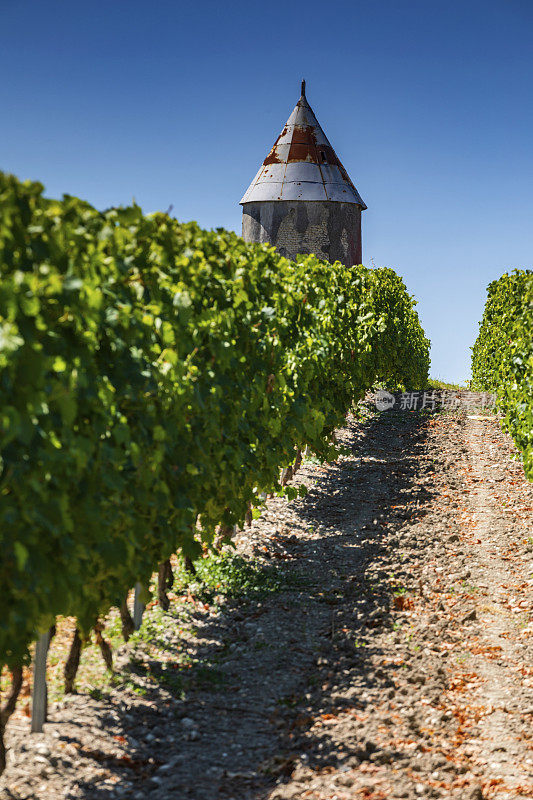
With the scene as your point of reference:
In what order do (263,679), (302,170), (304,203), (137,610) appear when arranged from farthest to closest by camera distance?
(302,170)
(304,203)
(137,610)
(263,679)

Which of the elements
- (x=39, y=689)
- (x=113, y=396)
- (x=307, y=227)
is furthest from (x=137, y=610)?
(x=307, y=227)

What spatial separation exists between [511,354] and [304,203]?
19886mm

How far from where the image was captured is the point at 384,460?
568 inches

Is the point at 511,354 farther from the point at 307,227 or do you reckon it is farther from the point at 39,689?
the point at 307,227

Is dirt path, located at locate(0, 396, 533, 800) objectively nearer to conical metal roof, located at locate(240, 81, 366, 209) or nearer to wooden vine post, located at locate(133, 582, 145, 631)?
wooden vine post, located at locate(133, 582, 145, 631)

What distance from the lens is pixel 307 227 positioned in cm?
3116

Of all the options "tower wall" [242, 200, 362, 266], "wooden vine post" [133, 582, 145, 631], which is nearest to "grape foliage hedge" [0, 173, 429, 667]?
"wooden vine post" [133, 582, 145, 631]

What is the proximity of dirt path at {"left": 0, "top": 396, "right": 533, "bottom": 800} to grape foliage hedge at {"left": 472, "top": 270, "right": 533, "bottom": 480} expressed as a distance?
1.65m

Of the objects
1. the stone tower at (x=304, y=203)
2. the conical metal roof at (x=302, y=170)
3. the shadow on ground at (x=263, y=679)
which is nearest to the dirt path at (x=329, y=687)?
the shadow on ground at (x=263, y=679)

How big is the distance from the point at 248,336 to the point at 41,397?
147 inches

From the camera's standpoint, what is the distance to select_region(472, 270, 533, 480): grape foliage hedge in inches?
395

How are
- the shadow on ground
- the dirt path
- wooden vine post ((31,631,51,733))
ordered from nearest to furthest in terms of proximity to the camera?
1. the dirt path
2. the shadow on ground
3. wooden vine post ((31,631,51,733))

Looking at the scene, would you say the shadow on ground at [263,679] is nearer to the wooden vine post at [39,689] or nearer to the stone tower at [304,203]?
the wooden vine post at [39,689]

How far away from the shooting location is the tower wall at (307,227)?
31109mm
